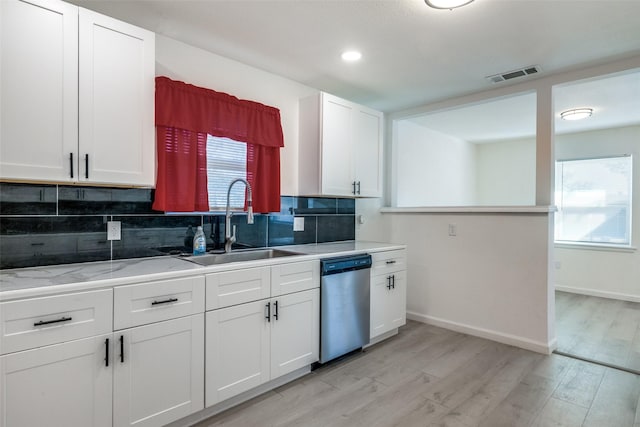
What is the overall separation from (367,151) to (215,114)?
156 cm

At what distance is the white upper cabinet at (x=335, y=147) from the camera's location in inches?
121

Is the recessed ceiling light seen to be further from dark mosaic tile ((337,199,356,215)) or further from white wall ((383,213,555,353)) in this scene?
white wall ((383,213,555,353))

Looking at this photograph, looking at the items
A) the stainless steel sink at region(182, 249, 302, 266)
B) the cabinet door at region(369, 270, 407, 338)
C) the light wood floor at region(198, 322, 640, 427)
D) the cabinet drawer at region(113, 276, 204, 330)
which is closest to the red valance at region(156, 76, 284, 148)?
the stainless steel sink at region(182, 249, 302, 266)

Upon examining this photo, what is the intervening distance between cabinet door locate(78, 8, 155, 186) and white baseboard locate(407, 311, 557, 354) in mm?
3110

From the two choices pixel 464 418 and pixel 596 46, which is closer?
pixel 464 418

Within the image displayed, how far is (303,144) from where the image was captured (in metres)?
3.21

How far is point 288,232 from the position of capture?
3.20 metres

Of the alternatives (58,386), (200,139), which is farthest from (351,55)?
(58,386)

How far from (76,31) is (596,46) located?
11.0 feet

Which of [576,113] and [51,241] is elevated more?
[576,113]

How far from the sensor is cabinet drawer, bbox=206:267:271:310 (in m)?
2.00

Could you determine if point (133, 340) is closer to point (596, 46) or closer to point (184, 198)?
point (184, 198)

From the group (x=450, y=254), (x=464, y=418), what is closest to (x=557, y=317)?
(x=450, y=254)

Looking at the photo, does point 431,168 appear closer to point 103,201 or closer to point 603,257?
point 603,257
